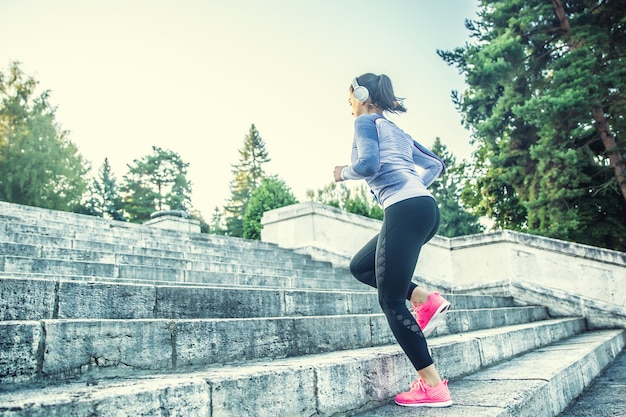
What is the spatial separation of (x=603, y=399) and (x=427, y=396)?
6.34ft

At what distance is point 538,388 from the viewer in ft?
8.39

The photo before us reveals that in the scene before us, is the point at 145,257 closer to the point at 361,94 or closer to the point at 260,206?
the point at 361,94

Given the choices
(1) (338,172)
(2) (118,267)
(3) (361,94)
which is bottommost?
(2) (118,267)

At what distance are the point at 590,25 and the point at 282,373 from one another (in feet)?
48.9

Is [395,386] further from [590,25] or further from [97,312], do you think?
[590,25]

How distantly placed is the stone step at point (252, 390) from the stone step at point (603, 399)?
84 centimetres

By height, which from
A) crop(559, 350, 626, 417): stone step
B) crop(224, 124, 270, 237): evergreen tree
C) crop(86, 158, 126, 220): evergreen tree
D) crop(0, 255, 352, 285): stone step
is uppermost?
crop(224, 124, 270, 237): evergreen tree

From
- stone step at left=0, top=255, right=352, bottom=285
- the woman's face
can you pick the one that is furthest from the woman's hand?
stone step at left=0, top=255, right=352, bottom=285

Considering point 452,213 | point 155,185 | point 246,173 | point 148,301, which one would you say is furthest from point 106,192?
point 148,301

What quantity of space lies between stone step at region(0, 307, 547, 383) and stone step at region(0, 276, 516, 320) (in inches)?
18.0

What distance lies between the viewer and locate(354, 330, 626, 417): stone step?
2.15 m

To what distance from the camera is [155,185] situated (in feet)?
169

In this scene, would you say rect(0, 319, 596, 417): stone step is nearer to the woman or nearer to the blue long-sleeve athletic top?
the woman

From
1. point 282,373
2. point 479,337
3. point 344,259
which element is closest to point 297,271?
point 344,259
